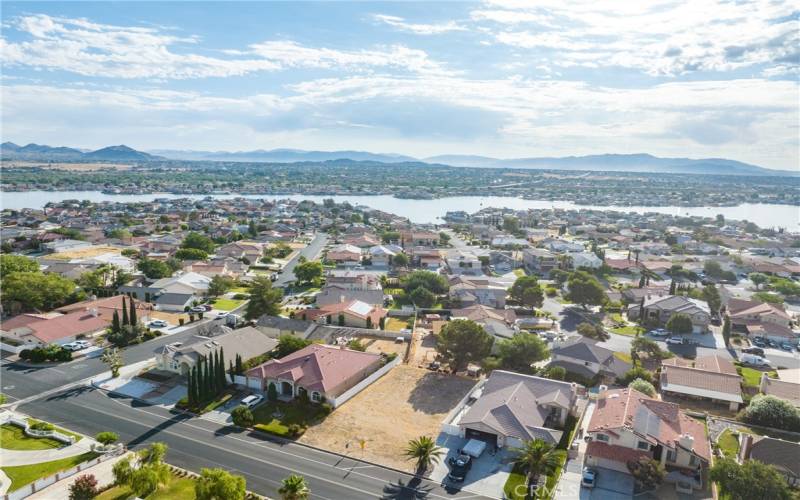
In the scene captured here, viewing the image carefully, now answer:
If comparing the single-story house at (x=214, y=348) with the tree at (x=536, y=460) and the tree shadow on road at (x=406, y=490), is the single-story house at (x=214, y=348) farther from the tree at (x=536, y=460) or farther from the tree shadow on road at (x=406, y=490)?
the tree at (x=536, y=460)

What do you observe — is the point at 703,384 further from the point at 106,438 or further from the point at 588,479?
the point at 106,438

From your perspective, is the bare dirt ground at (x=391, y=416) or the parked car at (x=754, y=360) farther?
the parked car at (x=754, y=360)

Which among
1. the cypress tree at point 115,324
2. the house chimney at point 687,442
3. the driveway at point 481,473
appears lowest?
the driveway at point 481,473

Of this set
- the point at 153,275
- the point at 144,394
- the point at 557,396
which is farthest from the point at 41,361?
the point at 557,396

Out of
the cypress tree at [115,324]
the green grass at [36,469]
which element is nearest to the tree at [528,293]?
the cypress tree at [115,324]

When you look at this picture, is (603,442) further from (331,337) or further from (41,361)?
(41,361)
